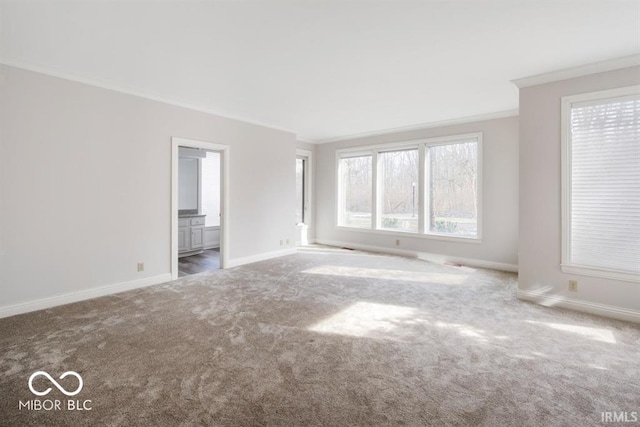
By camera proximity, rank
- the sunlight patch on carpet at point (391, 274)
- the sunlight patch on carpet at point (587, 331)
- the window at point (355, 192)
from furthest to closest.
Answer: the window at point (355, 192)
the sunlight patch on carpet at point (391, 274)
the sunlight patch on carpet at point (587, 331)

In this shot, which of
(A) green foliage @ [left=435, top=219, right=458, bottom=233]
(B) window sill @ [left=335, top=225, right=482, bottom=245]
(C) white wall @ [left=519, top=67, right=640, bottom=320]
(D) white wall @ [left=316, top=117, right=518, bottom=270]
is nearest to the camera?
(C) white wall @ [left=519, top=67, right=640, bottom=320]

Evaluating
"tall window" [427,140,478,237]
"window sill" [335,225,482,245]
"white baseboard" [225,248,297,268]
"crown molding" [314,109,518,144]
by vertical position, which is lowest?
"white baseboard" [225,248,297,268]

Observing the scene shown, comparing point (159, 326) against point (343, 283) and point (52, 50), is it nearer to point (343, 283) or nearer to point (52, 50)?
point (343, 283)

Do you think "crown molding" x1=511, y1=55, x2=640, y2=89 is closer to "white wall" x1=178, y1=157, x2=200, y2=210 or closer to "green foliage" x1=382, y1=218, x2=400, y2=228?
"green foliage" x1=382, y1=218, x2=400, y2=228

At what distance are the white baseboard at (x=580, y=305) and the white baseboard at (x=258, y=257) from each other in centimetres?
413

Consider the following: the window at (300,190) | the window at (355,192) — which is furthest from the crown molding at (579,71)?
the window at (300,190)

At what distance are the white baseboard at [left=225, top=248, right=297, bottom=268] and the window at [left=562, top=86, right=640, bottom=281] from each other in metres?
4.57

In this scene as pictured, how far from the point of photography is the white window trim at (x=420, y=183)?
5.38 meters

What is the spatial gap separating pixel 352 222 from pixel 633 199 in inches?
194

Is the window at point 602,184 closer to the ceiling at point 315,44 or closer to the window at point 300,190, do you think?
the ceiling at point 315,44

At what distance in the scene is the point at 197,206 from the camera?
294 inches

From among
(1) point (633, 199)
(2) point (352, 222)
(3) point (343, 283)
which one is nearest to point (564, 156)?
(1) point (633, 199)

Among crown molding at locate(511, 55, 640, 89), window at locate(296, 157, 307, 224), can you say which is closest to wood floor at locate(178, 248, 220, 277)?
window at locate(296, 157, 307, 224)

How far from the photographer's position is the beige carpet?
5.75 feet
